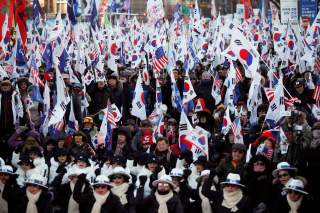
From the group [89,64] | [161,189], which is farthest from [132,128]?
[89,64]

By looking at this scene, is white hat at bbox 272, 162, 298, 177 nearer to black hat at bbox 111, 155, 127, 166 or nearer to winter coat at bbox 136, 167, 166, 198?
winter coat at bbox 136, 167, 166, 198

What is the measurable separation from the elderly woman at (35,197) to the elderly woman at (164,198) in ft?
4.54

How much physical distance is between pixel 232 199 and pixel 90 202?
1.79m

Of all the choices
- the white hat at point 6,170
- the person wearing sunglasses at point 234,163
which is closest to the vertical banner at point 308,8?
the person wearing sunglasses at point 234,163

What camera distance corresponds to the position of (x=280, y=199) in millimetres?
12664

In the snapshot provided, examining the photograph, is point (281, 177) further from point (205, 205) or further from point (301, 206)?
point (205, 205)

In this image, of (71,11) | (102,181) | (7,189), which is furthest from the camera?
(71,11)

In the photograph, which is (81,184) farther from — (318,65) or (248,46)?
(318,65)

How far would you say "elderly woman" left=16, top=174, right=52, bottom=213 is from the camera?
13.2 meters

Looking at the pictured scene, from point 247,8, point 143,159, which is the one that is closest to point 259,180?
point 143,159

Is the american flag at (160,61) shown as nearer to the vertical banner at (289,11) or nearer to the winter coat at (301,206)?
the vertical banner at (289,11)

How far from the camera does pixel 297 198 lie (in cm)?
1244

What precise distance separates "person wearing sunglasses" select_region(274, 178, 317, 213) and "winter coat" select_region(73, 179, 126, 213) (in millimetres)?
2037

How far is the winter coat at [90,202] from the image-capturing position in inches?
504
